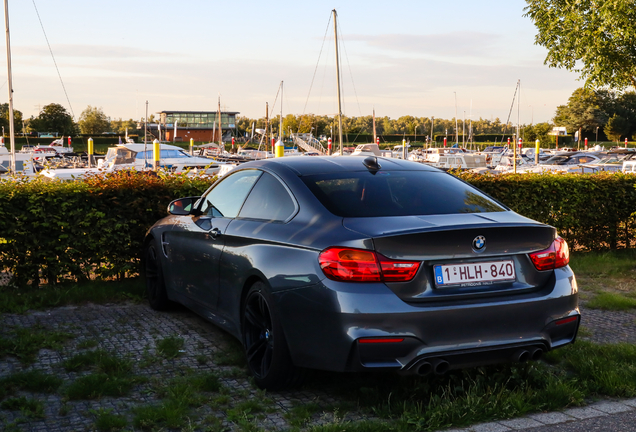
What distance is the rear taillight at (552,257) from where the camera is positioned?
4.10 metres

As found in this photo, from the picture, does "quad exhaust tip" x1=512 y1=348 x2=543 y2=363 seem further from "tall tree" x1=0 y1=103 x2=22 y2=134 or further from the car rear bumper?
"tall tree" x1=0 y1=103 x2=22 y2=134

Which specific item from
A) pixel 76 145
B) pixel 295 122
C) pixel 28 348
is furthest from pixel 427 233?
pixel 295 122

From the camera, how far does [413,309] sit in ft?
12.1

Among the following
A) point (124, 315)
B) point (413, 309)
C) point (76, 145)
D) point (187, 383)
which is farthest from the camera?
point (76, 145)

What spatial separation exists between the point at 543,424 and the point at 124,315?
423 cm

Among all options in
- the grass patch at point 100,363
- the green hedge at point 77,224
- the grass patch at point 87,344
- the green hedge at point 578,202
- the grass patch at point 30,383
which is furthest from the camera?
the green hedge at point 578,202

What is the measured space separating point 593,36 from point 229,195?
11.0 metres

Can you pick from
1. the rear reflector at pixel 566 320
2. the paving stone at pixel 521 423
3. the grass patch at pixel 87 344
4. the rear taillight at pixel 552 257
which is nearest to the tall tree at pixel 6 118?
the grass patch at pixel 87 344

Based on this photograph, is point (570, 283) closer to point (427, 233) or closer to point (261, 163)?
point (427, 233)

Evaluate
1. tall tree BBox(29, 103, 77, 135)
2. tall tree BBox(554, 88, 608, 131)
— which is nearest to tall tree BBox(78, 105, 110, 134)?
tall tree BBox(29, 103, 77, 135)

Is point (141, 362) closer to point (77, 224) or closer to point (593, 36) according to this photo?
point (77, 224)

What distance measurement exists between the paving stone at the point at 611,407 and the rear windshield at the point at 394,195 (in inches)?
52.3

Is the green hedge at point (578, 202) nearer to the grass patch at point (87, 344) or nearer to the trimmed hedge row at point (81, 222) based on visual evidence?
the trimmed hedge row at point (81, 222)

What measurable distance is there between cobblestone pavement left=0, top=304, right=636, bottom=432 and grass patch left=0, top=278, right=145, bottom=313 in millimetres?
207
